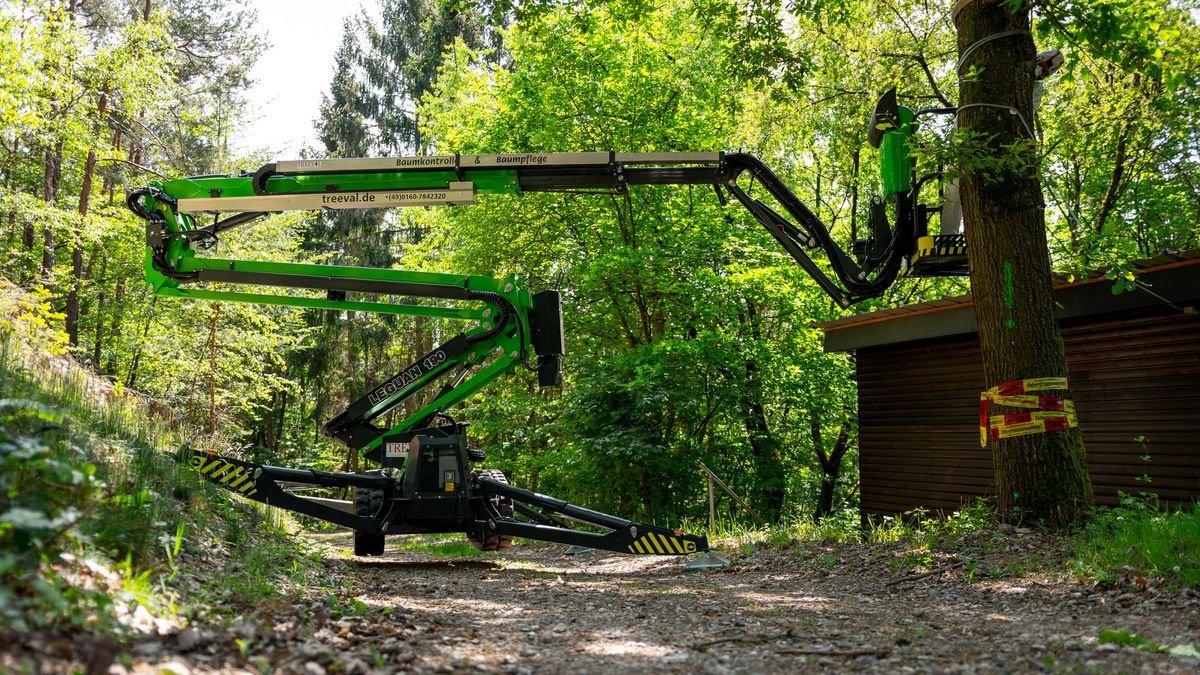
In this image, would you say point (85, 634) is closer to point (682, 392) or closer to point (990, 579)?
point (990, 579)

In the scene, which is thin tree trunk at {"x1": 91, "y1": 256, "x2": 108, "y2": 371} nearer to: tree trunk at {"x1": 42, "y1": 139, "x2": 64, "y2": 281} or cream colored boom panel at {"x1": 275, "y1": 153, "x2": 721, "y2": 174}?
tree trunk at {"x1": 42, "y1": 139, "x2": 64, "y2": 281}

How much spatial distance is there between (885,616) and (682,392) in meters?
10.8

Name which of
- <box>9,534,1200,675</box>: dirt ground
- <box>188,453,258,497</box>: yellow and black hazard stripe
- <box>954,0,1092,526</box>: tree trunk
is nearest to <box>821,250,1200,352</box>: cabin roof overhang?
<box>954,0,1092,526</box>: tree trunk

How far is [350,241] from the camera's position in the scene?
27.9m

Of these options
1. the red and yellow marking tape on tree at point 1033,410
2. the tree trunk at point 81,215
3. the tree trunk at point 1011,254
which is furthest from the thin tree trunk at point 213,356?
the red and yellow marking tape on tree at point 1033,410

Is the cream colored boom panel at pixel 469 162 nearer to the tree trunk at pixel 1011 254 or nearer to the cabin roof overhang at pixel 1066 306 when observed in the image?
the tree trunk at pixel 1011 254

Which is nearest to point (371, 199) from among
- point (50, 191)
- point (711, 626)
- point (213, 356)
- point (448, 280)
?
point (448, 280)

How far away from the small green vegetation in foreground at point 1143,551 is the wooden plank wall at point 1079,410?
2640 mm

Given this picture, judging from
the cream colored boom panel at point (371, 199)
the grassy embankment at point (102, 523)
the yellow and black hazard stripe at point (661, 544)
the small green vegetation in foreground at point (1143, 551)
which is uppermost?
the cream colored boom panel at point (371, 199)

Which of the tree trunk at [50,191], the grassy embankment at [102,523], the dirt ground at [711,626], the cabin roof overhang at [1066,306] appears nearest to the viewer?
the grassy embankment at [102,523]

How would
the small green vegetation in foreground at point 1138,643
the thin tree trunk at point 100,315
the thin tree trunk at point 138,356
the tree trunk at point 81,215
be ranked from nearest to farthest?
1. the small green vegetation in foreground at point 1138,643
2. the tree trunk at point 81,215
3. the thin tree trunk at point 100,315
4. the thin tree trunk at point 138,356

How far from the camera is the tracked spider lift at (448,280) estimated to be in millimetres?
8125

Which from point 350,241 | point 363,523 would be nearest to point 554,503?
point 363,523

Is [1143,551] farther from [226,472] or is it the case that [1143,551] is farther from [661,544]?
[226,472]
